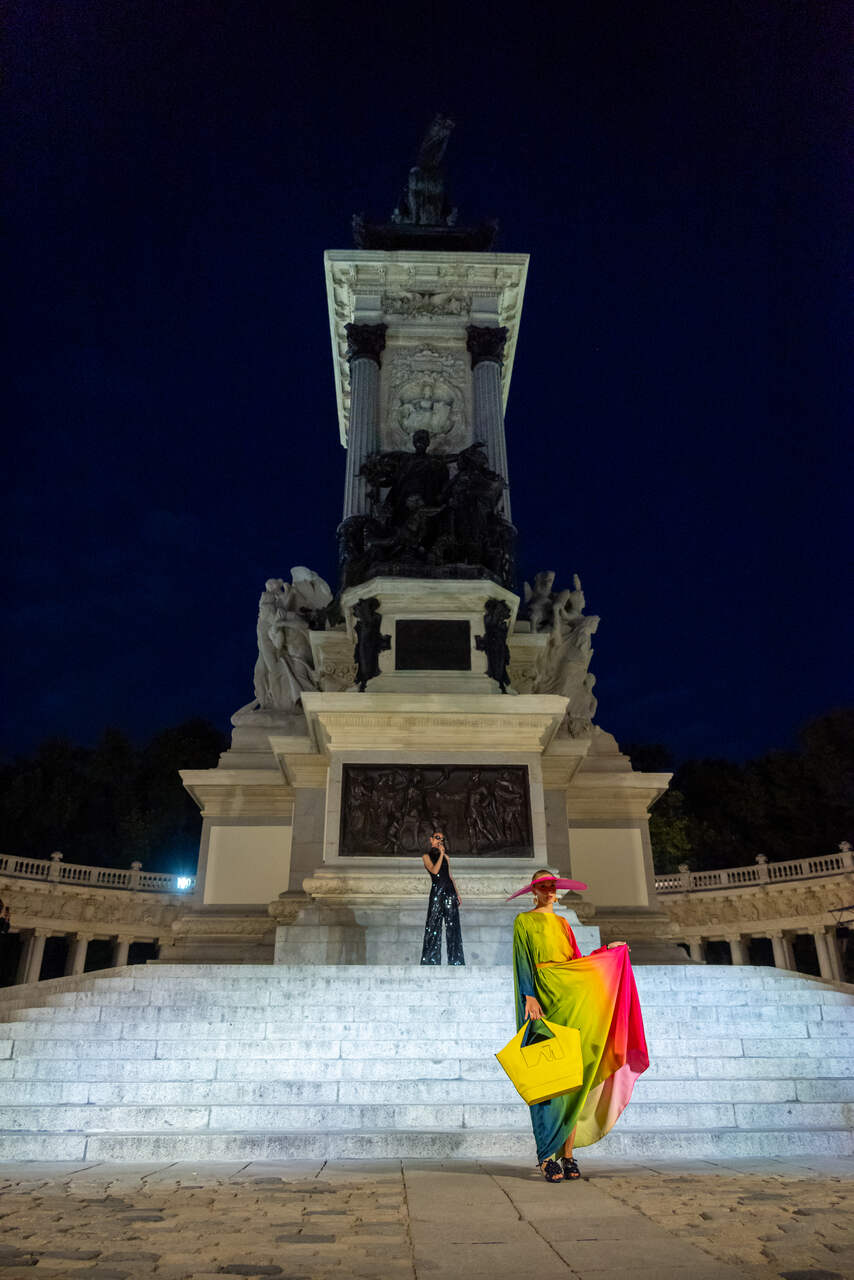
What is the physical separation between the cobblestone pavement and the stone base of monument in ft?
22.0

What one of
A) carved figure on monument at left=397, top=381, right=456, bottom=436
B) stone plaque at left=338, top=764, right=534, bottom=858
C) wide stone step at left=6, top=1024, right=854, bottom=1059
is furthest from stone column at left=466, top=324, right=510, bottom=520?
wide stone step at left=6, top=1024, right=854, bottom=1059

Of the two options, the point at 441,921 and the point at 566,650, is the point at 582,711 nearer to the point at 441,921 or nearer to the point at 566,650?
the point at 566,650

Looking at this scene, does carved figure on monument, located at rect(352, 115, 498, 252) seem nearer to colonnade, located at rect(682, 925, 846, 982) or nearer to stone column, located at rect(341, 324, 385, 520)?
stone column, located at rect(341, 324, 385, 520)

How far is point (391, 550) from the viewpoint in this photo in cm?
1778

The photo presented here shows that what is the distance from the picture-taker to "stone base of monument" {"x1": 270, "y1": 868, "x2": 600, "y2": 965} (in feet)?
40.0

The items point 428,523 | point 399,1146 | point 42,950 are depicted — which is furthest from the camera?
point 42,950

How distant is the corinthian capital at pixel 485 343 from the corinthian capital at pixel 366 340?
98.1 inches

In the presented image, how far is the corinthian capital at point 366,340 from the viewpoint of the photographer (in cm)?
2281

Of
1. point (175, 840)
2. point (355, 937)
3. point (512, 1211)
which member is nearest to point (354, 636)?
point (355, 937)

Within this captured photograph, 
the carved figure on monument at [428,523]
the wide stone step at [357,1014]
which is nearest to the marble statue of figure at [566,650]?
the carved figure on monument at [428,523]

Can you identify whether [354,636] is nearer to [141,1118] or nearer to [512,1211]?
[141,1118]

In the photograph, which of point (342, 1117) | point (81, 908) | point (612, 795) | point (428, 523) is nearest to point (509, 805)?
point (612, 795)

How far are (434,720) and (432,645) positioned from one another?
2.24 metres

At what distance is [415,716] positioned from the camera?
14180 millimetres
